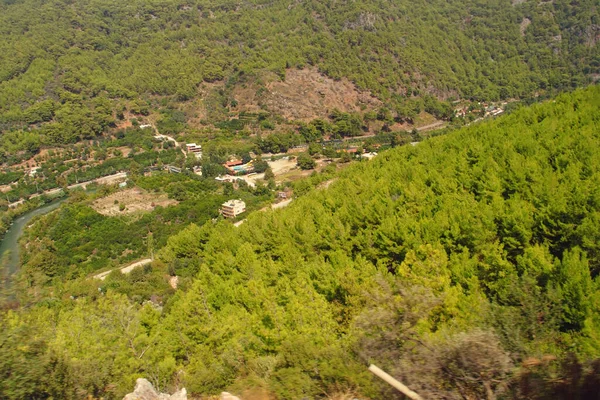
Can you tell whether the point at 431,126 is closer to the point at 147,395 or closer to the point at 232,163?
the point at 232,163

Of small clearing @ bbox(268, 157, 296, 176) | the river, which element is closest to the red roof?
small clearing @ bbox(268, 157, 296, 176)

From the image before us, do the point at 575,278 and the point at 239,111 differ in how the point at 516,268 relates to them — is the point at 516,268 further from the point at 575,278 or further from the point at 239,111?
the point at 239,111

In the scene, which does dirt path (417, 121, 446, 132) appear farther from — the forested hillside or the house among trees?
the house among trees

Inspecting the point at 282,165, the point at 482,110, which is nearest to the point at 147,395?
the point at 282,165

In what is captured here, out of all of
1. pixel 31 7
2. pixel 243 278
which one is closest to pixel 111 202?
pixel 243 278

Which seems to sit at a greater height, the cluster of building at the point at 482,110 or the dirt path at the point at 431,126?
the cluster of building at the point at 482,110

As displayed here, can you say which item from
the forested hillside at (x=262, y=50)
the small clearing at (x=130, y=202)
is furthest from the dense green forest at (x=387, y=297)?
the forested hillside at (x=262, y=50)

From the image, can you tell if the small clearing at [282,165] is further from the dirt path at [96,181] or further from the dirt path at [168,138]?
the dirt path at [96,181]
